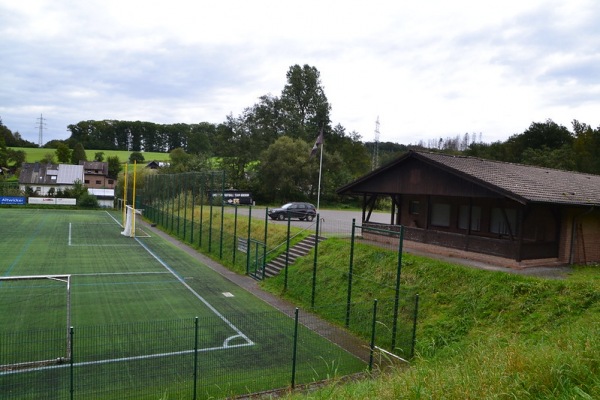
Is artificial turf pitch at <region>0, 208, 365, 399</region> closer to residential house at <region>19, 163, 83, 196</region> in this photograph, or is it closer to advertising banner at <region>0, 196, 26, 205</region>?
advertising banner at <region>0, 196, 26, 205</region>

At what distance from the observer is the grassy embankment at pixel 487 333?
17.7ft

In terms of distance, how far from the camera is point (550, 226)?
1847cm

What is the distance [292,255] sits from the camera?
22.4 meters

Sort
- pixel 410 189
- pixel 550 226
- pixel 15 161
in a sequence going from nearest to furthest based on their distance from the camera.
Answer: pixel 550 226 → pixel 410 189 → pixel 15 161

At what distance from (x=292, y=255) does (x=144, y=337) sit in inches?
407

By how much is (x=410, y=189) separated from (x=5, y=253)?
Answer: 22.3 metres

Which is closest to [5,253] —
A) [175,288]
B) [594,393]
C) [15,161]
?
[175,288]

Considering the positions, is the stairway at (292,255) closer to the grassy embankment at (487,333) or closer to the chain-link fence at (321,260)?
the chain-link fence at (321,260)

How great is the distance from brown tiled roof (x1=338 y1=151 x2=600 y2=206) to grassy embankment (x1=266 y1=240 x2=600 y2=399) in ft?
9.77

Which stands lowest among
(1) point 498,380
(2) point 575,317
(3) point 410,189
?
(2) point 575,317

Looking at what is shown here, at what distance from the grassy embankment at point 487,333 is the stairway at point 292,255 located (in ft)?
3.81

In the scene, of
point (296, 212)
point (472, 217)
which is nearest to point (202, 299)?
point (472, 217)

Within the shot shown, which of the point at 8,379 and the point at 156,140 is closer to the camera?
the point at 8,379

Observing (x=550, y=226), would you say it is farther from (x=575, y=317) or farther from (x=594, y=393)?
(x=594, y=393)
